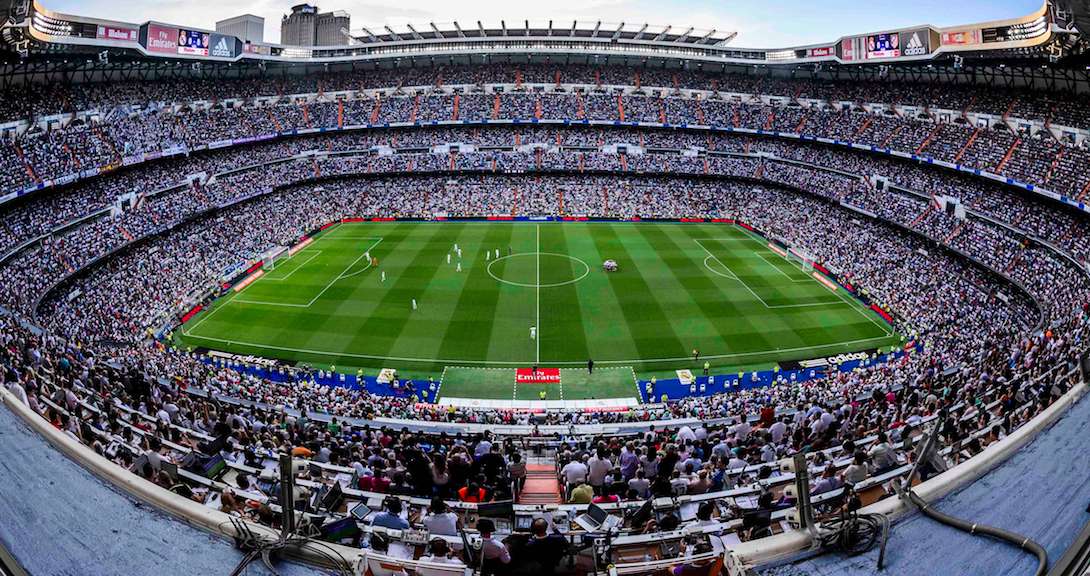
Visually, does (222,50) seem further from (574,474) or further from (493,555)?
(493,555)

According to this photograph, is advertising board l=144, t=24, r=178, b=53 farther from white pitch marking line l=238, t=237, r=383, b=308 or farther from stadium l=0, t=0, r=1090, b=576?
white pitch marking line l=238, t=237, r=383, b=308

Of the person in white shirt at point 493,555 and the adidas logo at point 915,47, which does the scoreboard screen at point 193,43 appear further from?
the adidas logo at point 915,47

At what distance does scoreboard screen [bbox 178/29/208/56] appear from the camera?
5869cm

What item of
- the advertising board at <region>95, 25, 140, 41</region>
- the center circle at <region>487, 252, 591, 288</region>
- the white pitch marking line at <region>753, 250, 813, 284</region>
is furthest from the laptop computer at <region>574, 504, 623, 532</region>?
the advertising board at <region>95, 25, 140, 41</region>

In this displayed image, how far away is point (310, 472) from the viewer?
1227cm

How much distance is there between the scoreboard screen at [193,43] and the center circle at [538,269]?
1548 inches

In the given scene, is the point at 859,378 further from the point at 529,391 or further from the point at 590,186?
the point at 590,186

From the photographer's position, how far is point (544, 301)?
41.9m

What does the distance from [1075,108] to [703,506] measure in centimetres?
5414

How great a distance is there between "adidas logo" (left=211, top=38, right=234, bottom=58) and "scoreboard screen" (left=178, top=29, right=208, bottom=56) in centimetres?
152

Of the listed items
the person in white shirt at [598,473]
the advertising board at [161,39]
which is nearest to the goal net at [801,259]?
the person in white shirt at [598,473]

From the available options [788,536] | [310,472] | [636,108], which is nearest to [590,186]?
[636,108]

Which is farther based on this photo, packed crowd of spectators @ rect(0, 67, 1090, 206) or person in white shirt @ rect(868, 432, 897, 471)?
packed crowd of spectators @ rect(0, 67, 1090, 206)

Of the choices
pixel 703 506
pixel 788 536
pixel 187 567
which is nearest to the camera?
pixel 187 567
